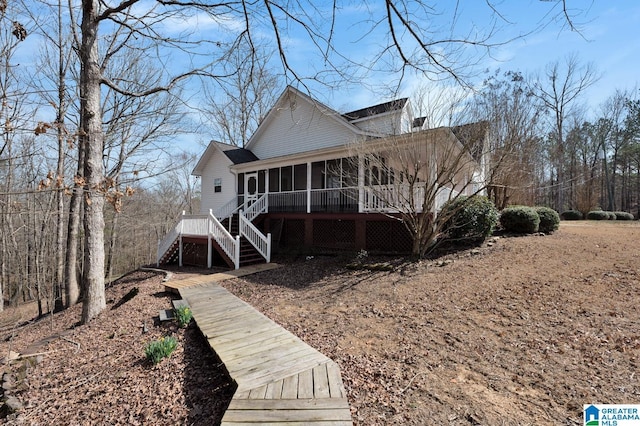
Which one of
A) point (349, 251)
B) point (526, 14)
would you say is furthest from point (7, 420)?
point (349, 251)

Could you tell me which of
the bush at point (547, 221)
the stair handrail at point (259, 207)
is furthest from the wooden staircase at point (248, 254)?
the bush at point (547, 221)

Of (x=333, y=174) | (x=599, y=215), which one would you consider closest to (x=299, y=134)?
(x=333, y=174)

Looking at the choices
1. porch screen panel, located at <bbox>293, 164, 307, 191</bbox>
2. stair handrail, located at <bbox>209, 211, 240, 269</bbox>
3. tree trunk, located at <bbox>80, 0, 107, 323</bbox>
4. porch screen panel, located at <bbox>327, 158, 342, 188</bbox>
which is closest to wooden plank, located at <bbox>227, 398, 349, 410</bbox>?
tree trunk, located at <bbox>80, 0, 107, 323</bbox>

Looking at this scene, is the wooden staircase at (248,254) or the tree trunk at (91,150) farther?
the wooden staircase at (248,254)

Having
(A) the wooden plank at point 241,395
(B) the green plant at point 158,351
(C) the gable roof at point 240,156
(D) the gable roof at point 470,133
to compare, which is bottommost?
(B) the green plant at point 158,351

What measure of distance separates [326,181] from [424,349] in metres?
10.2

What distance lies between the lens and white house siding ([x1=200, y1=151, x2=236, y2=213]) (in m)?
16.5

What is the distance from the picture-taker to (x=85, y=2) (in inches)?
253

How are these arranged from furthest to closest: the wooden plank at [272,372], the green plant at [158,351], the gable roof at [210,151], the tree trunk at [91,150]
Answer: the gable roof at [210,151] → the tree trunk at [91,150] → the green plant at [158,351] → the wooden plank at [272,372]

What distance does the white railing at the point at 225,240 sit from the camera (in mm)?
10281

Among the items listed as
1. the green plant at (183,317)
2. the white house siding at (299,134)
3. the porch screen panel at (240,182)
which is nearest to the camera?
the green plant at (183,317)

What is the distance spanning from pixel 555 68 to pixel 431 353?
1294 inches

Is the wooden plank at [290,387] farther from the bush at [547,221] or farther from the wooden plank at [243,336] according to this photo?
the bush at [547,221]

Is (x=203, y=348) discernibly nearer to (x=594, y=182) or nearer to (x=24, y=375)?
(x=24, y=375)
